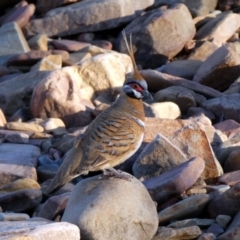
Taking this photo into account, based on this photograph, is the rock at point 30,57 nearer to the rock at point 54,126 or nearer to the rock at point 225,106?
the rock at point 54,126

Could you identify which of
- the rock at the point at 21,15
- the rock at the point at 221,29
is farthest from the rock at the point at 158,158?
the rock at the point at 21,15

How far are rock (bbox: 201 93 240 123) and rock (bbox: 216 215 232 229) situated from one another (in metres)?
4.38

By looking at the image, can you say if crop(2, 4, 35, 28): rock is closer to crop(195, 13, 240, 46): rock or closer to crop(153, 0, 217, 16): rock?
crop(153, 0, 217, 16): rock

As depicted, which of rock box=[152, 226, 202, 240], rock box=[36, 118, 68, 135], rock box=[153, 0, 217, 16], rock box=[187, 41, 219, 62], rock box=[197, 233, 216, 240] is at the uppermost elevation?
rock box=[152, 226, 202, 240]

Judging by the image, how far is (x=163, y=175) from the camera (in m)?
9.82

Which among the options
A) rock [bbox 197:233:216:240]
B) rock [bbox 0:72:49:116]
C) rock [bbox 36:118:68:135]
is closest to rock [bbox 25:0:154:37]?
rock [bbox 0:72:49:116]

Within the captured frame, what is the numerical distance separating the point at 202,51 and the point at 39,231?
9711mm

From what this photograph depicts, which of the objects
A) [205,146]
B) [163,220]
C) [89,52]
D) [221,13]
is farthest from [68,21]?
[163,220]

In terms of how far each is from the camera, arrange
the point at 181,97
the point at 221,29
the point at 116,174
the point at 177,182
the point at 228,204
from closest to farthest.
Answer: the point at 116,174, the point at 228,204, the point at 177,182, the point at 181,97, the point at 221,29

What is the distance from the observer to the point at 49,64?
15.9 meters

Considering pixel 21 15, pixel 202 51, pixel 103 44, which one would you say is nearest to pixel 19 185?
pixel 202 51

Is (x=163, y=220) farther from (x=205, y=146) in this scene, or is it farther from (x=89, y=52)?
(x=89, y=52)

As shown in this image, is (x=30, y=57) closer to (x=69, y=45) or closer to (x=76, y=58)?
(x=76, y=58)

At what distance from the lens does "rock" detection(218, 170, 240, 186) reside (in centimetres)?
998
